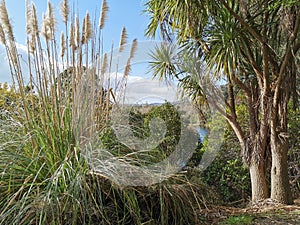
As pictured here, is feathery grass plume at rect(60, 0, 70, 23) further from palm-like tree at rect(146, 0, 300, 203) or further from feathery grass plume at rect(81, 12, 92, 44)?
palm-like tree at rect(146, 0, 300, 203)

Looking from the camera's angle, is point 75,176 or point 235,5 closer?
point 75,176

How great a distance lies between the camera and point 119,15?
11.0 feet

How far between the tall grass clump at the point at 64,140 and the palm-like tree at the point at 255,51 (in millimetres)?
999

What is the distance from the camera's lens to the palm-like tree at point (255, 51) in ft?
9.97

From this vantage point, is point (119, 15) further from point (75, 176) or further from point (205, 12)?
point (75, 176)

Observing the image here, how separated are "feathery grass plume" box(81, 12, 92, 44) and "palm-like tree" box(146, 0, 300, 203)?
3.35 ft

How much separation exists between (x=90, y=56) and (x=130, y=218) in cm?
144

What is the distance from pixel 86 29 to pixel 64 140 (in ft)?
3.06

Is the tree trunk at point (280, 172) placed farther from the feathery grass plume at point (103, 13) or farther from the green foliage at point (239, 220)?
the feathery grass plume at point (103, 13)

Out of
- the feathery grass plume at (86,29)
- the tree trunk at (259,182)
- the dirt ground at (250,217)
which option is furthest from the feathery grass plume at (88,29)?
the tree trunk at (259,182)

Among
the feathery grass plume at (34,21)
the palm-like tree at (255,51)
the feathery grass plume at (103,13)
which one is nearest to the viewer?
the feathery grass plume at (34,21)

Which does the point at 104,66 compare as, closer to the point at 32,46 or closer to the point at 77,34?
the point at 77,34

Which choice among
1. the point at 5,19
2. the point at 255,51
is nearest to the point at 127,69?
the point at 5,19

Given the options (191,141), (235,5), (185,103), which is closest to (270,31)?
(235,5)
